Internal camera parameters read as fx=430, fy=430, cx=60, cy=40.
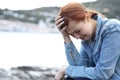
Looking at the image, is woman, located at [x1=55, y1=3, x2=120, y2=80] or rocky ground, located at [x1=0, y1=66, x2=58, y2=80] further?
rocky ground, located at [x1=0, y1=66, x2=58, y2=80]

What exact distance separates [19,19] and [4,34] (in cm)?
18

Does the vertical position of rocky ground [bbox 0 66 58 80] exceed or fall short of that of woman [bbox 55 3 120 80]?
it falls short

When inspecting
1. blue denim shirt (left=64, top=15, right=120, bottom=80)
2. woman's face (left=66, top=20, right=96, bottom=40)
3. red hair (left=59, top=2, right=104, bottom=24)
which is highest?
red hair (left=59, top=2, right=104, bottom=24)

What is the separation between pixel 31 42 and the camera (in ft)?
13.5

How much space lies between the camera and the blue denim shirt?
80.8 inches

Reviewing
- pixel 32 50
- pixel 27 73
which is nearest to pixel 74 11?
pixel 27 73

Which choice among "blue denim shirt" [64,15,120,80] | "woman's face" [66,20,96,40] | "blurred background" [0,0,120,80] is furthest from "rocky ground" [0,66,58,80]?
"woman's face" [66,20,96,40]

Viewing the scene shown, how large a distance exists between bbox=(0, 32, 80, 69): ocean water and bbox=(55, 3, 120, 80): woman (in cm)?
165

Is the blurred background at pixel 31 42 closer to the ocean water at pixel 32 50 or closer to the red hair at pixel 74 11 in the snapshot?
the ocean water at pixel 32 50

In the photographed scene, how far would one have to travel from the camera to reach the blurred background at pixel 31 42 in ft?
12.0

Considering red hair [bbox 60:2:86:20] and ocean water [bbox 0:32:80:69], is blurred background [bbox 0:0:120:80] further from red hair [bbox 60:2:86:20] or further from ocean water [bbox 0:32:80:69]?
red hair [bbox 60:2:86:20]

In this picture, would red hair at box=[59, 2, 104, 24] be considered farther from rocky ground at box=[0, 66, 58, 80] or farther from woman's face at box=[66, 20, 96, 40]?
rocky ground at box=[0, 66, 58, 80]

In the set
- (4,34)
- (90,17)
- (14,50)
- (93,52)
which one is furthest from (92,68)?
(14,50)

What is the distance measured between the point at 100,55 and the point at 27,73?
75.1 inches
